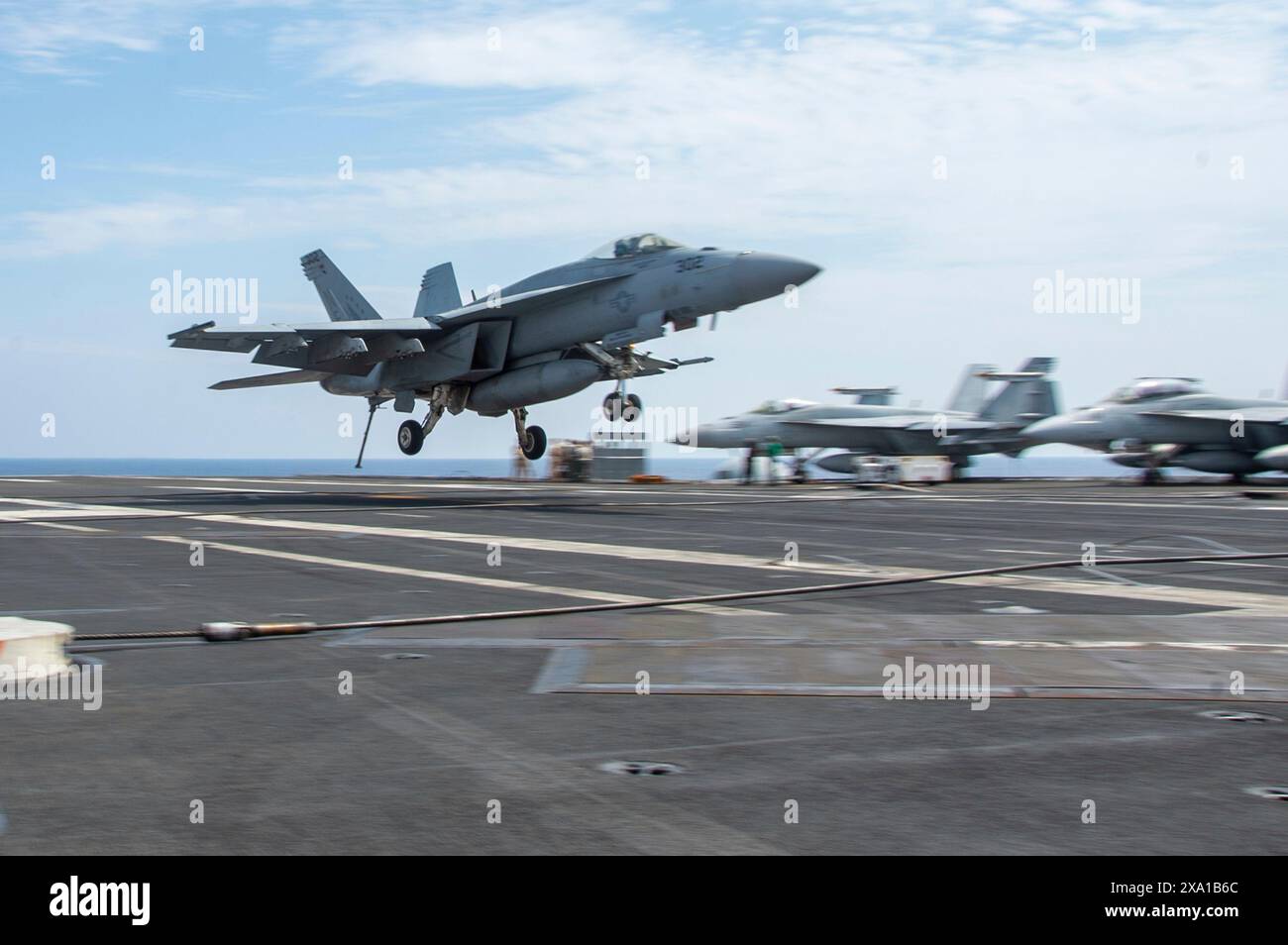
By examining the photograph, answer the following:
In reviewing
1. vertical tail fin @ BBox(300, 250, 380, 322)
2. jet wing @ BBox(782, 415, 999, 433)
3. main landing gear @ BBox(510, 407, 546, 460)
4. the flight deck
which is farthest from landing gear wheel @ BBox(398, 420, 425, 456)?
jet wing @ BBox(782, 415, 999, 433)

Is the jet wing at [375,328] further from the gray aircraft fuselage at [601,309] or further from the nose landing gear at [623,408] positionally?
the nose landing gear at [623,408]

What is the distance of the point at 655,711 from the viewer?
6.07m

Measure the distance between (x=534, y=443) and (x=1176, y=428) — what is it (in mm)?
27150

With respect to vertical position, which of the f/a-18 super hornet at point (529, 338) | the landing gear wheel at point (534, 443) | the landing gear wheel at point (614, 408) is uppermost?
the f/a-18 super hornet at point (529, 338)

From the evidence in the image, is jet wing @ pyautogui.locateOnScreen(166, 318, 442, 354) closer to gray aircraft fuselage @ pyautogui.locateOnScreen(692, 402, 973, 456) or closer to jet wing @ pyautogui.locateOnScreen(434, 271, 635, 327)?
jet wing @ pyautogui.locateOnScreen(434, 271, 635, 327)

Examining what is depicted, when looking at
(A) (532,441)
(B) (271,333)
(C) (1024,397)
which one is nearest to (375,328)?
(B) (271,333)

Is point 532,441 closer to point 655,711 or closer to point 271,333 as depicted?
point 271,333

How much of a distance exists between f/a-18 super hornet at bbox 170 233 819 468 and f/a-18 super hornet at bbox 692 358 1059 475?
2418cm

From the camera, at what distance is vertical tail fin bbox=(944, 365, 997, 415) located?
222 feet

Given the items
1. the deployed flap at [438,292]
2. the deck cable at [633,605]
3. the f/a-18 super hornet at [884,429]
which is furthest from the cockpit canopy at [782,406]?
the deck cable at [633,605]

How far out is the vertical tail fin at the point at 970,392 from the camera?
222 feet

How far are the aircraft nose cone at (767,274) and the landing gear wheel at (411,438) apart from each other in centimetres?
1243
